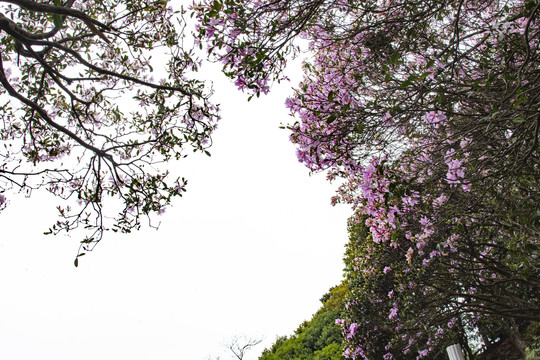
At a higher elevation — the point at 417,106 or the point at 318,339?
the point at 417,106

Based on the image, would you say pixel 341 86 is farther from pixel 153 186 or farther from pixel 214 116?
pixel 153 186

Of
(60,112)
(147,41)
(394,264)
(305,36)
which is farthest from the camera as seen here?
(394,264)

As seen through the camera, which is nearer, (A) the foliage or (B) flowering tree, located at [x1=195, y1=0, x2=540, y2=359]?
(B) flowering tree, located at [x1=195, y1=0, x2=540, y2=359]

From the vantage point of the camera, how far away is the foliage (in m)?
11.5

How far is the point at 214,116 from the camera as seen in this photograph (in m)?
5.50

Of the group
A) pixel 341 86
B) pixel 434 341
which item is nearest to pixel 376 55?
pixel 341 86

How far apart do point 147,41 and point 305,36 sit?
7.59ft

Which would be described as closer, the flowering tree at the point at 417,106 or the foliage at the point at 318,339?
the flowering tree at the point at 417,106

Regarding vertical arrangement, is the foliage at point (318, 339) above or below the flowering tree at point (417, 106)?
below

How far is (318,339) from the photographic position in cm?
1266

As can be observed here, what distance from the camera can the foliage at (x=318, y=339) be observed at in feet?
37.6

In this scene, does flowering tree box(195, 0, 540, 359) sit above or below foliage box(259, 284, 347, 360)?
above

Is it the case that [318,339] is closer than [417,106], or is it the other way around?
[417,106]

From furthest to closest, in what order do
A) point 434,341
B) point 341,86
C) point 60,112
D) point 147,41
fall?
1. point 434,341
2. point 60,112
3. point 147,41
4. point 341,86
